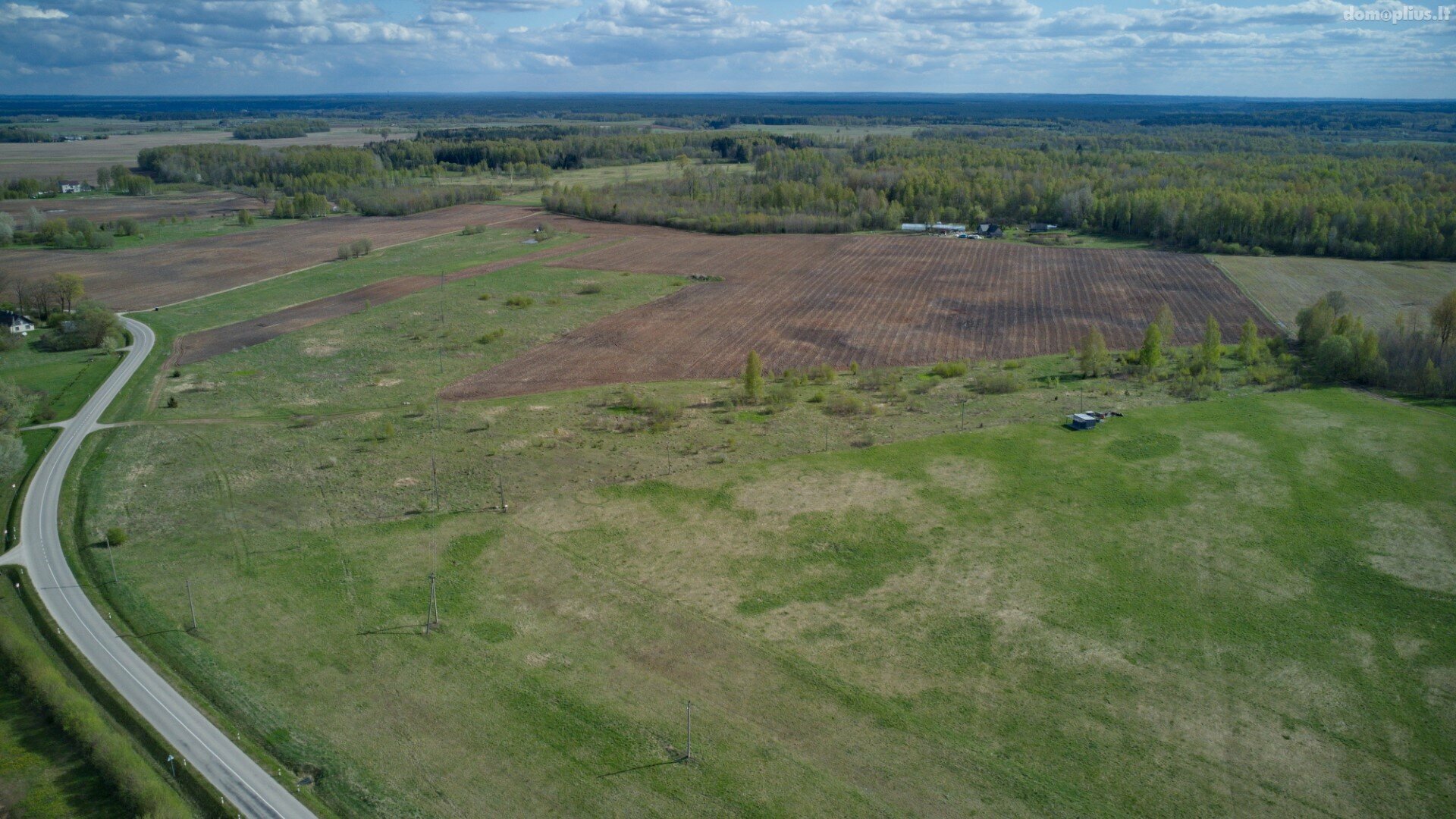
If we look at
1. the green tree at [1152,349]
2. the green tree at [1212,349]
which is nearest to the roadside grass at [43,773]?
the green tree at [1152,349]

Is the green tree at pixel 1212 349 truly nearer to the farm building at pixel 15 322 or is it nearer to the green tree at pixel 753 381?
the green tree at pixel 753 381

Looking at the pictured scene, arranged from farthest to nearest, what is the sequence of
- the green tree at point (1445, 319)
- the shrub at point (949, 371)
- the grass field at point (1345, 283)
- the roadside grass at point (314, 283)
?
the grass field at point (1345, 283), the roadside grass at point (314, 283), the shrub at point (949, 371), the green tree at point (1445, 319)

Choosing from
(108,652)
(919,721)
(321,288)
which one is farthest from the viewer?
(321,288)

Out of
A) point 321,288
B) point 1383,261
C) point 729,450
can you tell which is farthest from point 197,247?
point 1383,261

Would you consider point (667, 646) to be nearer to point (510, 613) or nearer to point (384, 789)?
point (510, 613)

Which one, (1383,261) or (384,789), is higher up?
(1383,261)

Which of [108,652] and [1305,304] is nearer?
[108,652]

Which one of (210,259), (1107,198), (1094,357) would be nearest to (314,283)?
(210,259)

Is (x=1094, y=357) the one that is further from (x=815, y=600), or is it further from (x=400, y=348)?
(x=400, y=348)

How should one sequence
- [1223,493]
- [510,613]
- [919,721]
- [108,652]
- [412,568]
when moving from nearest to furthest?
[919,721]
[108,652]
[510,613]
[412,568]
[1223,493]
